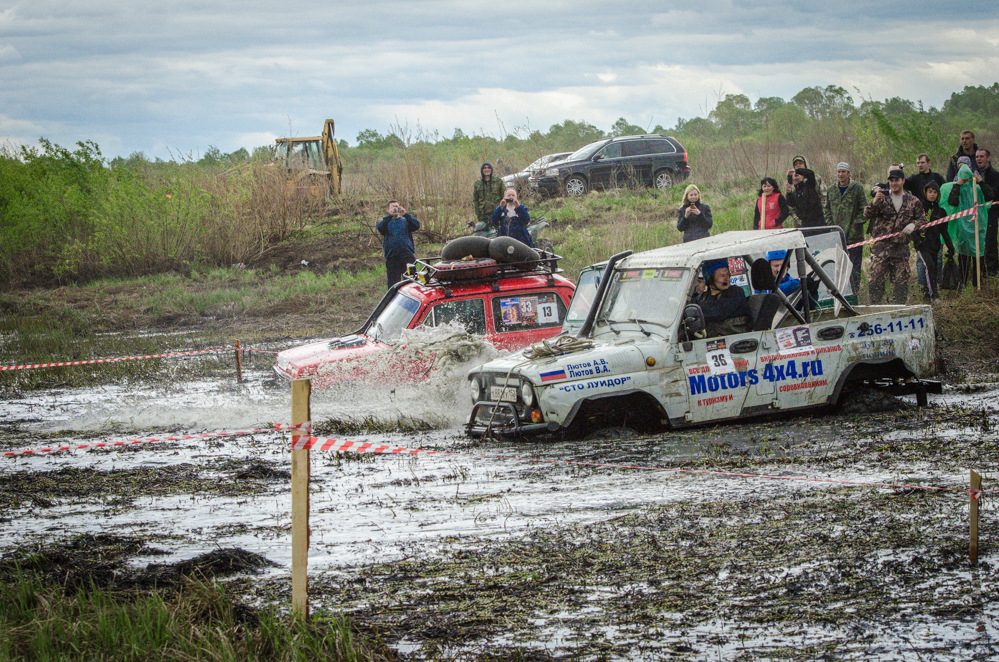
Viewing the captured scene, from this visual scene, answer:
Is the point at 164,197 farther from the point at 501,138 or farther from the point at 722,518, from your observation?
the point at 722,518

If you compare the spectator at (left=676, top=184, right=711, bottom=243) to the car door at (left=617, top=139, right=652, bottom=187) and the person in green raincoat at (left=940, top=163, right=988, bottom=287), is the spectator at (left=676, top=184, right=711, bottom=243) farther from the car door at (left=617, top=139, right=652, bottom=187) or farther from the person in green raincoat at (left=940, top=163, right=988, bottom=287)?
the car door at (left=617, top=139, right=652, bottom=187)

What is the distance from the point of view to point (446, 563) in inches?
191

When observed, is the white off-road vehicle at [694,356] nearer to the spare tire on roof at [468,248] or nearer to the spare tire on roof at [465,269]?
the spare tire on roof at [465,269]

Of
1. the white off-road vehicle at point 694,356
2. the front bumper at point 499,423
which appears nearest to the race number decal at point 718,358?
the white off-road vehicle at point 694,356

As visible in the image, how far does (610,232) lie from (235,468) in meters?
14.0

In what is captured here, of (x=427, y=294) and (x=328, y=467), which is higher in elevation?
(x=427, y=294)

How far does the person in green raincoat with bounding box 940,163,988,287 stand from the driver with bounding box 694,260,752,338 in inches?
260

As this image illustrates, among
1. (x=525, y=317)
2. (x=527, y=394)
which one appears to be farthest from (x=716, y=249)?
(x=525, y=317)

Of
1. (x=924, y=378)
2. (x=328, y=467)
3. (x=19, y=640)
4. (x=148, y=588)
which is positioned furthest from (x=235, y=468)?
(x=924, y=378)

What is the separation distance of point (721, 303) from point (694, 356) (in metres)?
0.68

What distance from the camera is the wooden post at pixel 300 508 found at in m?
4.05

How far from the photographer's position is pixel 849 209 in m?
13.8

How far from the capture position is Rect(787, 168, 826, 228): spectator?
1389 centimetres

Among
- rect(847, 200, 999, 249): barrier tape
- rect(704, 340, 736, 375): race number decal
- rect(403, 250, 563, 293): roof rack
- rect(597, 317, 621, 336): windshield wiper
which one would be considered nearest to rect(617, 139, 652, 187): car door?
rect(847, 200, 999, 249): barrier tape
